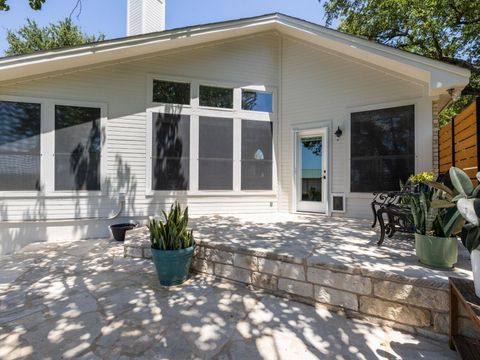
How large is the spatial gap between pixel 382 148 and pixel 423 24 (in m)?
6.28

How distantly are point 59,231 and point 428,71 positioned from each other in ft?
23.6

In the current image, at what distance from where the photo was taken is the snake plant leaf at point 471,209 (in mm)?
1517

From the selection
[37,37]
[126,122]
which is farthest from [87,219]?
[37,37]

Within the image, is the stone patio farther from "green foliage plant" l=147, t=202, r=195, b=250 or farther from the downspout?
the downspout

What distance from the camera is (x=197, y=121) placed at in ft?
18.5

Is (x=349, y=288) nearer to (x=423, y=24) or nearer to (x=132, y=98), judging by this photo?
(x=132, y=98)

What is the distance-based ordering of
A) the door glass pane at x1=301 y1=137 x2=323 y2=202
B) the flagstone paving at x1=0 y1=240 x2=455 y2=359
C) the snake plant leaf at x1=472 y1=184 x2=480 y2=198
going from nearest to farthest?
the snake plant leaf at x1=472 y1=184 x2=480 y2=198
the flagstone paving at x1=0 y1=240 x2=455 y2=359
the door glass pane at x1=301 y1=137 x2=323 y2=202

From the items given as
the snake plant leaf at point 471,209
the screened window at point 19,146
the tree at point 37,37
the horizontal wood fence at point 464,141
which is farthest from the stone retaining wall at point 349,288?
the tree at point 37,37

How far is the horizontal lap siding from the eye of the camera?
16.2 feet

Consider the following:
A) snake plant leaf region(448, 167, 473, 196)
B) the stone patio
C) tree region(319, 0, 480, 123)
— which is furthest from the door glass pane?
tree region(319, 0, 480, 123)

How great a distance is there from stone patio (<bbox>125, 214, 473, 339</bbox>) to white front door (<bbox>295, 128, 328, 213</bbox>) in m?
1.75

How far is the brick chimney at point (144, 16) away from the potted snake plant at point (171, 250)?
5441 millimetres

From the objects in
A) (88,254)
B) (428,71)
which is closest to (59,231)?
(88,254)

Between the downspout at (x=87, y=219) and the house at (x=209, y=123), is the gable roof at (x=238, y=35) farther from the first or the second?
the downspout at (x=87, y=219)
